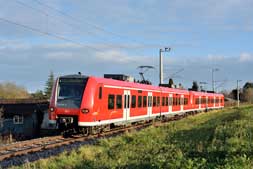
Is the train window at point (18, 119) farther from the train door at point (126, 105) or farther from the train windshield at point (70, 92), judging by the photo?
the train windshield at point (70, 92)

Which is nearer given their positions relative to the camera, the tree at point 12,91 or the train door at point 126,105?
the train door at point 126,105

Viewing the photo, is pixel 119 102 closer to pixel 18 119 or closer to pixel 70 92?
pixel 70 92

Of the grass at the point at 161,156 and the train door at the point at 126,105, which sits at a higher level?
the train door at the point at 126,105

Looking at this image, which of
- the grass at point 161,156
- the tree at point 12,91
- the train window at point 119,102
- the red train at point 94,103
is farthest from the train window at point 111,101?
the tree at point 12,91

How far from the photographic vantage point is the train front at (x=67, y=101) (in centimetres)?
1855

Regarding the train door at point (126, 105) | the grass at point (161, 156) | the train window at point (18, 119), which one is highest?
the train door at point (126, 105)

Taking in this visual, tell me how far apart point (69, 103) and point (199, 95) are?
1255 inches

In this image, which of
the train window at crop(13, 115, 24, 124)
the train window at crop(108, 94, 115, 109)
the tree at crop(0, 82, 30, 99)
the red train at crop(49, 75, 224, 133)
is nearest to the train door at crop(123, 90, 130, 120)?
the red train at crop(49, 75, 224, 133)

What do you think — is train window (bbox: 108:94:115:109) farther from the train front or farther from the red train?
the train front

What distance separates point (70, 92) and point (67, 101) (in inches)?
20.1

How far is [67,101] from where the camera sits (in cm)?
1881

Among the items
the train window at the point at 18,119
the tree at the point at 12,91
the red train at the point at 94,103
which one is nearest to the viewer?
the red train at the point at 94,103

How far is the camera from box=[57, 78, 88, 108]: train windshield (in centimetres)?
1873

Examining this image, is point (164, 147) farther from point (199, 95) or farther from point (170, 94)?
point (199, 95)
